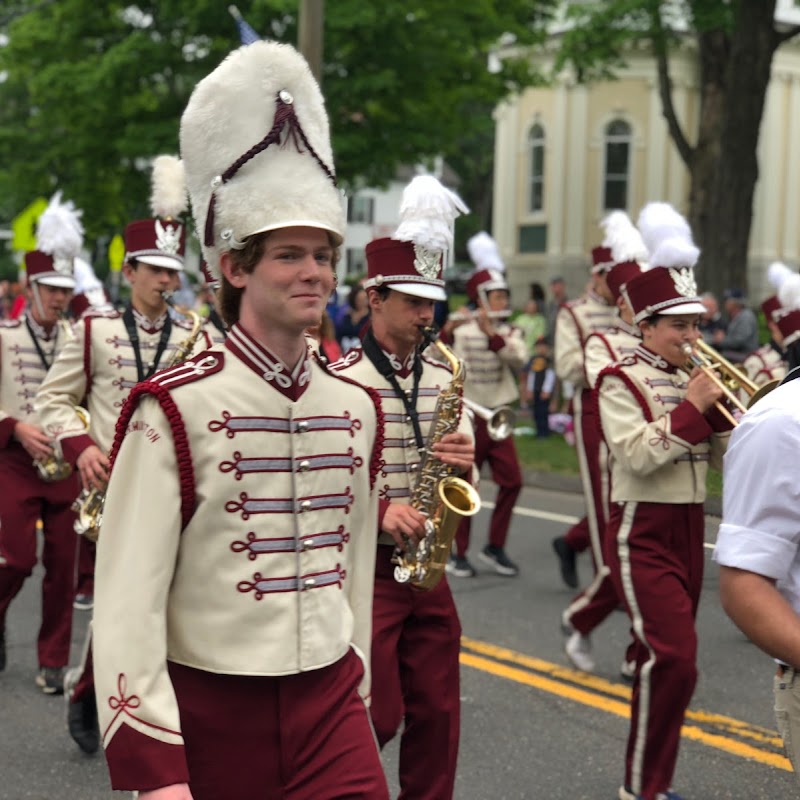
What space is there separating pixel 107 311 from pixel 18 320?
907mm

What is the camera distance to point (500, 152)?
37.3 m

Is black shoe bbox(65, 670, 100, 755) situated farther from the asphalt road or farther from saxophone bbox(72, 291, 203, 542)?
saxophone bbox(72, 291, 203, 542)

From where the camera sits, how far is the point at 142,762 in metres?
2.73

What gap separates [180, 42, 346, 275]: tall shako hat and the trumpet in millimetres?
2522

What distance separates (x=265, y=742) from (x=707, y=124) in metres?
21.7

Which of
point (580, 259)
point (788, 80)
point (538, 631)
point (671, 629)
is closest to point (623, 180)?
point (580, 259)

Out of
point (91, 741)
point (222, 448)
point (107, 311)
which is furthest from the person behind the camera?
point (107, 311)

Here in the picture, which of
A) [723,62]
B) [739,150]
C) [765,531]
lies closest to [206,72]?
[739,150]

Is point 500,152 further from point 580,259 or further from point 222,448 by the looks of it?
point 222,448

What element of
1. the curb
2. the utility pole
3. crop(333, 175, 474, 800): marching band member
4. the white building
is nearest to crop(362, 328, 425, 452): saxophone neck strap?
crop(333, 175, 474, 800): marching band member

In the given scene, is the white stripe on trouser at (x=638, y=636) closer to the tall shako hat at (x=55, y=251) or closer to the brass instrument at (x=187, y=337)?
the brass instrument at (x=187, y=337)

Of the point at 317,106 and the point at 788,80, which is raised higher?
the point at 788,80

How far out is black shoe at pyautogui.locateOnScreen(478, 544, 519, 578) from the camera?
9.19m

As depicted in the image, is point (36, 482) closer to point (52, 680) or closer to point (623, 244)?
point (52, 680)
